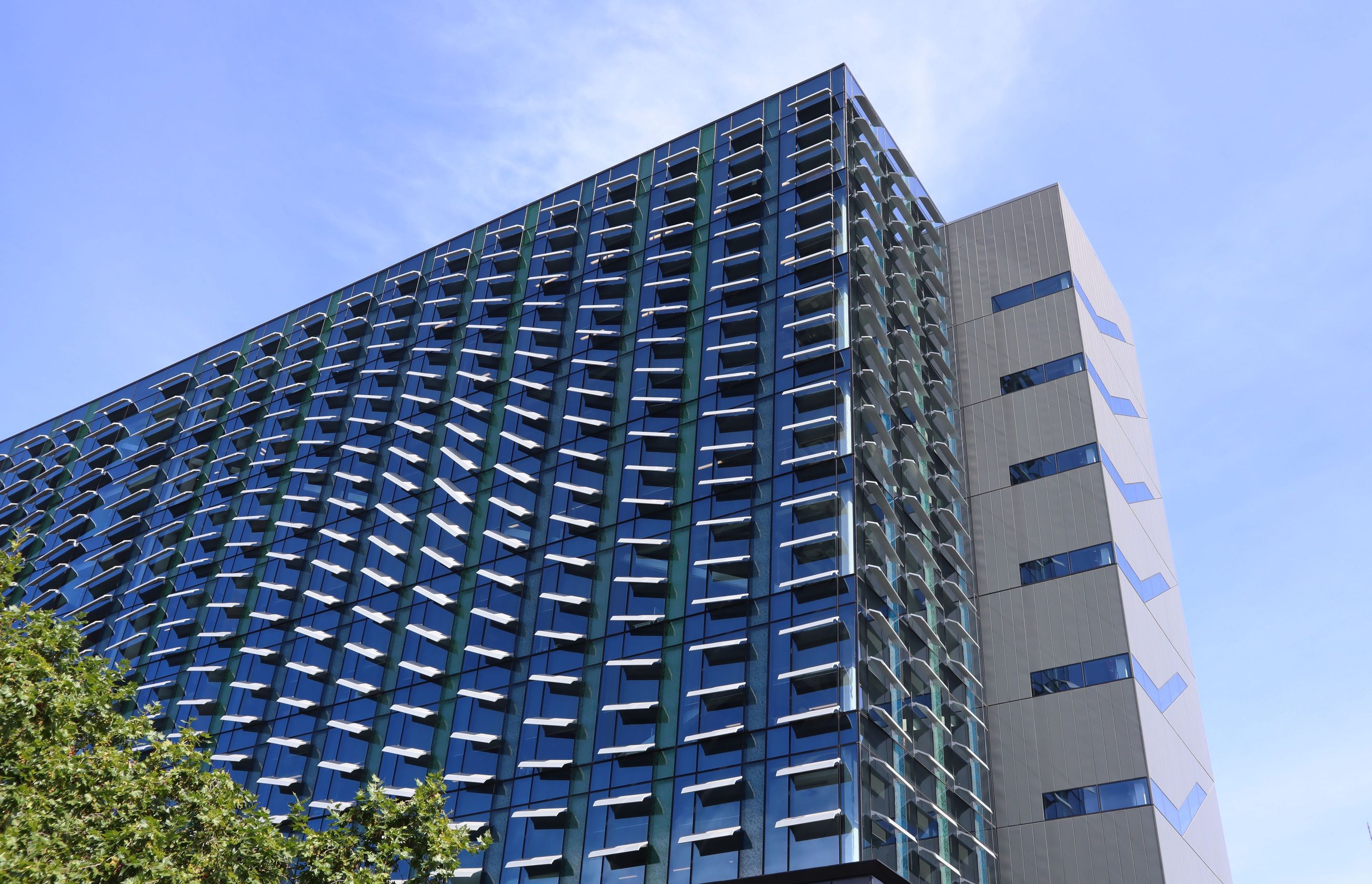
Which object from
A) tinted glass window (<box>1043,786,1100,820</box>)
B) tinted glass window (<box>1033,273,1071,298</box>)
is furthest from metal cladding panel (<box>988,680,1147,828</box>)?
tinted glass window (<box>1033,273,1071,298</box>)

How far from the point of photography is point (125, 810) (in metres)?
32.1

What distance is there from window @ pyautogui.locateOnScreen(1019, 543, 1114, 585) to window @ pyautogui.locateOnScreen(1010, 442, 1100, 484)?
14.7 ft

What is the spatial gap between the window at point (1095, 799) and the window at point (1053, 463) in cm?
1546

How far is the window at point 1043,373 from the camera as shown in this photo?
62406 mm

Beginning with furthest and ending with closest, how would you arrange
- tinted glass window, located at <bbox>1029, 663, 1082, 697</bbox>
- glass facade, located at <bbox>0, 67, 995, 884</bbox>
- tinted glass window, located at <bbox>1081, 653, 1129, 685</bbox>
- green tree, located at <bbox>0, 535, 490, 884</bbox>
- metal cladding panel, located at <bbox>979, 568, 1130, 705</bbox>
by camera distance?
metal cladding panel, located at <bbox>979, 568, 1130, 705</bbox>, tinted glass window, located at <bbox>1029, 663, 1082, 697</bbox>, tinted glass window, located at <bbox>1081, 653, 1129, 685</bbox>, glass facade, located at <bbox>0, 67, 995, 884</bbox>, green tree, located at <bbox>0, 535, 490, 884</bbox>

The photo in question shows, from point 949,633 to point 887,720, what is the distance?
9.50m

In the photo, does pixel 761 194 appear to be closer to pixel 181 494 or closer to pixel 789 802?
pixel 789 802

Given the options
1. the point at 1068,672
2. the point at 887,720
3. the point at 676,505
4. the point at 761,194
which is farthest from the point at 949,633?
the point at 761,194

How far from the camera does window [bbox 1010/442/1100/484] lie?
195ft

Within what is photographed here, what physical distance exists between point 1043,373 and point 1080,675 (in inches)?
654

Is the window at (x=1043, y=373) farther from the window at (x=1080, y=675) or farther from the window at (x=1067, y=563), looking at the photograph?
the window at (x=1080, y=675)

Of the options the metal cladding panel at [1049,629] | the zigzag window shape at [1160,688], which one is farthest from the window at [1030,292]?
the zigzag window shape at [1160,688]

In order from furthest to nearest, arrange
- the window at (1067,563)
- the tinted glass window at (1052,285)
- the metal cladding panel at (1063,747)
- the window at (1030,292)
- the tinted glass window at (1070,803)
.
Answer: the window at (1030,292) → the tinted glass window at (1052,285) → the window at (1067,563) → the metal cladding panel at (1063,747) → the tinted glass window at (1070,803)

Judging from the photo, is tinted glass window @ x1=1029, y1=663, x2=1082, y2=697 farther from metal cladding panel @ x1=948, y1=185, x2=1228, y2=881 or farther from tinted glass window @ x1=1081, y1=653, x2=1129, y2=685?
tinted glass window @ x1=1081, y1=653, x2=1129, y2=685
